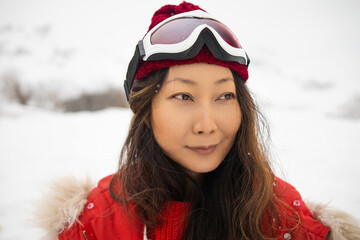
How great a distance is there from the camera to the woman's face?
3.40ft

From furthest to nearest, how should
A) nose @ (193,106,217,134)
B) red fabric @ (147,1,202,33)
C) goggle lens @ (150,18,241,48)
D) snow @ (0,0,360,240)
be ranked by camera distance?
snow @ (0,0,360,240) → red fabric @ (147,1,202,33) → goggle lens @ (150,18,241,48) → nose @ (193,106,217,134)

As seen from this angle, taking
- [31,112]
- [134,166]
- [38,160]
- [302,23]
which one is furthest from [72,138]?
[302,23]

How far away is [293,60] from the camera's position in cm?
825

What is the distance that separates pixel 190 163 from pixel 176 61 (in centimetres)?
54

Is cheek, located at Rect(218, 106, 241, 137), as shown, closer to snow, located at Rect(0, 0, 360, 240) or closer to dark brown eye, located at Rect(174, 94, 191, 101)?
dark brown eye, located at Rect(174, 94, 191, 101)

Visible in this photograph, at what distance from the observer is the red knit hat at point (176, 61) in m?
1.07

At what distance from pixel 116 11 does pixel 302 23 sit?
28.3 feet

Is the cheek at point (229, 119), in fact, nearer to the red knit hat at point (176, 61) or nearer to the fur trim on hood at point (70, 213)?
the red knit hat at point (176, 61)

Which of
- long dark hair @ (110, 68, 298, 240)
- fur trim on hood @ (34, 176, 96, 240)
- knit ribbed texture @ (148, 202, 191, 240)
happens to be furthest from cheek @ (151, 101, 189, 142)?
fur trim on hood @ (34, 176, 96, 240)

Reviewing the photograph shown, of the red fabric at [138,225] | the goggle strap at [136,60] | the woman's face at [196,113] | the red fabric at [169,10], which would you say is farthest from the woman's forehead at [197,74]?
the red fabric at [138,225]

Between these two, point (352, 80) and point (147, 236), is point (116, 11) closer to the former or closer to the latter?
point (352, 80)

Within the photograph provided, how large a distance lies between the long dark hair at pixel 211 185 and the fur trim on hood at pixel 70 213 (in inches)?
8.7

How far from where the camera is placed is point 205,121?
102 centimetres

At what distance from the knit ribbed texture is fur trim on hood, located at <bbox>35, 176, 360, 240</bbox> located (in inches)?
18.9
